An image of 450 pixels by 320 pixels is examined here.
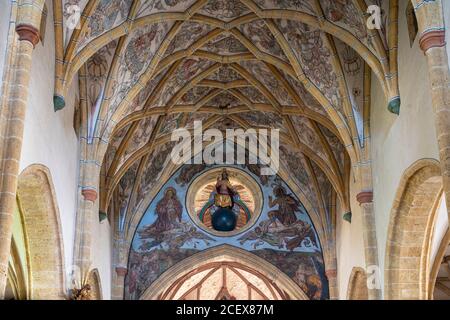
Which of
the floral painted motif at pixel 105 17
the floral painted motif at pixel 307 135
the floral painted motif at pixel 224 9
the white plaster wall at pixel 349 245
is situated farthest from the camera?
the floral painted motif at pixel 307 135

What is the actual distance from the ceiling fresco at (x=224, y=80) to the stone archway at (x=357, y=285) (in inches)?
71.0

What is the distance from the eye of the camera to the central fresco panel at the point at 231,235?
2248cm

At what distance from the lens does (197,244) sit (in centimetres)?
2292

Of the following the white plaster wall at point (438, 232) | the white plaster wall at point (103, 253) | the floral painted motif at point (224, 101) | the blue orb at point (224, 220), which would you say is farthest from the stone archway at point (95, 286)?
the white plaster wall at point (438, 232)

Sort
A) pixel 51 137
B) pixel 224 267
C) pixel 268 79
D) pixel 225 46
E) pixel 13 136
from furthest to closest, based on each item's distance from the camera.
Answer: pixel 224 267
pixel 268 79
pixel 225 46
pixel 51 137
pixel 13 136

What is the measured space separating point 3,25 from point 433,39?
6170 mm

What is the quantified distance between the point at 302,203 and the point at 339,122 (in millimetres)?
6274

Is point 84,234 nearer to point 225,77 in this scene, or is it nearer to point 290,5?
point 290,5

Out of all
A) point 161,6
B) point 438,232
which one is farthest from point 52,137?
point 438,232

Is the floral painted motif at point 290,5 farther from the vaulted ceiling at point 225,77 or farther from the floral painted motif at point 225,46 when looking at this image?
the floral painted motif at point 225,46

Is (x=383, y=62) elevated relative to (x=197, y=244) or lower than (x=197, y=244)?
elevated

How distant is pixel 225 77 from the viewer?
68.2ft

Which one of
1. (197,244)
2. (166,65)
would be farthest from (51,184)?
(197,244)
